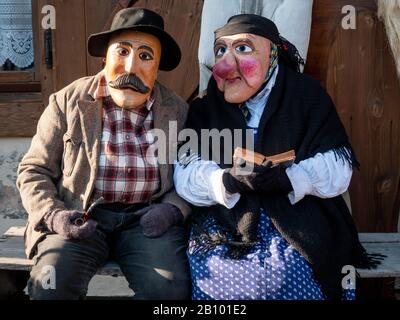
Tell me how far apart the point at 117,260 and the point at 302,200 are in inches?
30.1

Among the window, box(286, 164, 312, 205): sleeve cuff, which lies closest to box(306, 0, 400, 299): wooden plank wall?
box(286, 164, 312, 205): sleeve cuff

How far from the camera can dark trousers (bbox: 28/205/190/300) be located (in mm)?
2406

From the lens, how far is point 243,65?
2.60 metres

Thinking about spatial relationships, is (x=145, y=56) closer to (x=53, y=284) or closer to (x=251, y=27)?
(x=251, y=27)

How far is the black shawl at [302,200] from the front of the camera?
96.1 inches

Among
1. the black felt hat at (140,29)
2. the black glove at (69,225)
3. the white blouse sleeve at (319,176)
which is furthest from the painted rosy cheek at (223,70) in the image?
the black glove at (69,225)

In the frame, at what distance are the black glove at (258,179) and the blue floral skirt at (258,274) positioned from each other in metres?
0.19

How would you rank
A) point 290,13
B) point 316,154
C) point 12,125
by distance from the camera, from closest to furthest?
point 316,154, point 290,13, point 12,125

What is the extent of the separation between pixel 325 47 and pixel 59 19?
1.45 m

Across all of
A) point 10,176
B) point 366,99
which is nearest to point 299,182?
point 366,99

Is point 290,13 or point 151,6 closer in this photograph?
point 290,13
